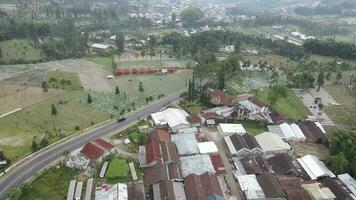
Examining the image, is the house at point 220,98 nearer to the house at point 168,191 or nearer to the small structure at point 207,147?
the small structure at point 207,147

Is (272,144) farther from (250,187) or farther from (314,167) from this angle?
(250,187)

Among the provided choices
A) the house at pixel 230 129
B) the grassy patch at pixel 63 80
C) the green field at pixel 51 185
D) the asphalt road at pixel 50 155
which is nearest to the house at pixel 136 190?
the green field at pixel 51 185

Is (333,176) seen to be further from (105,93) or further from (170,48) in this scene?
(170,48)

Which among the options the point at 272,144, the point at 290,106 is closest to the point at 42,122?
the point at 272,144

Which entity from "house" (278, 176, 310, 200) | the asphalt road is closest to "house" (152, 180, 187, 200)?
"house" (278, 176, 310, 200)

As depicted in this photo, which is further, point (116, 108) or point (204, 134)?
point (116, 108)

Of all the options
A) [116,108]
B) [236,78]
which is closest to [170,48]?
[236,78]

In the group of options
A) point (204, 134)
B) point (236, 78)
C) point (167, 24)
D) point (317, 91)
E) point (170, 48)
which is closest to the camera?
point (204, 134)
